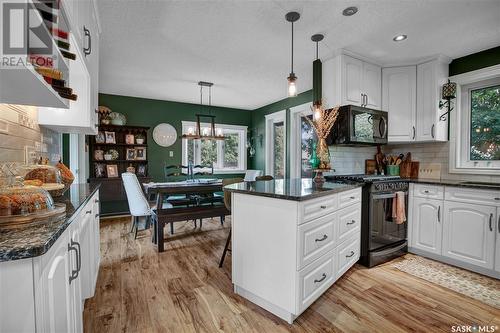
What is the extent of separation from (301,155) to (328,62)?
2287 millimetres

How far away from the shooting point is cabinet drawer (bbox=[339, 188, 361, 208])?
2176mm

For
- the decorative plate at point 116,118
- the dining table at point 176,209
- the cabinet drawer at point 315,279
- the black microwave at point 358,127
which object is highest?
the decorative plate at point 116,118

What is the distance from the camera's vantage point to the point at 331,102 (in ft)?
9.86

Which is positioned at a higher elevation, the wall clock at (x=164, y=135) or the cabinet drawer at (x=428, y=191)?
the wall clock at (x=164, y=135)

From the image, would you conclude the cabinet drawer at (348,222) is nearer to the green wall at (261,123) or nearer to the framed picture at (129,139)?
the green wall at (261,123)

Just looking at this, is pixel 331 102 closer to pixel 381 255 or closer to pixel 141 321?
pixel 381 255

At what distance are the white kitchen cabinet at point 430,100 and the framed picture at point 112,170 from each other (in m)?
5.11

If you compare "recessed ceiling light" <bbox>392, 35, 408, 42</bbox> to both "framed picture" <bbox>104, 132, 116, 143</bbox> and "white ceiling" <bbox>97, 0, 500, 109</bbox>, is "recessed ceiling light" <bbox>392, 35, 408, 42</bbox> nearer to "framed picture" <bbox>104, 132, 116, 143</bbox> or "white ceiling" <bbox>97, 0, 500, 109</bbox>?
"white ceiling" <bbox>97, 0, 500, 109</bbox>

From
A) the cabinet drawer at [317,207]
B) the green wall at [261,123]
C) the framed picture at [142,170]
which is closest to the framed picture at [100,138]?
the framed picture at [142,170]

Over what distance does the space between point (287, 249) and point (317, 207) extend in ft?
1.27

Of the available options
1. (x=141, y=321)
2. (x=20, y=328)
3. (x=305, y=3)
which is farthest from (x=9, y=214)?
(x=305, y=3)

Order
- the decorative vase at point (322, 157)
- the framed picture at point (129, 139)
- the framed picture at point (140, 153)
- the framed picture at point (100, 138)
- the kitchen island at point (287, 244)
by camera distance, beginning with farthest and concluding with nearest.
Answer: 1. the framed picture at point (140, 153)
2. the framed picture at point (129, 139)
3. the framed picture at point (100, 138)
4. the decorative vase at point (322, 157)
5. the kitchen island at point (287, 244)

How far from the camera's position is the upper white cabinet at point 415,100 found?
9.94 ft

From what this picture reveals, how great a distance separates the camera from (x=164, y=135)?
17.5ft
